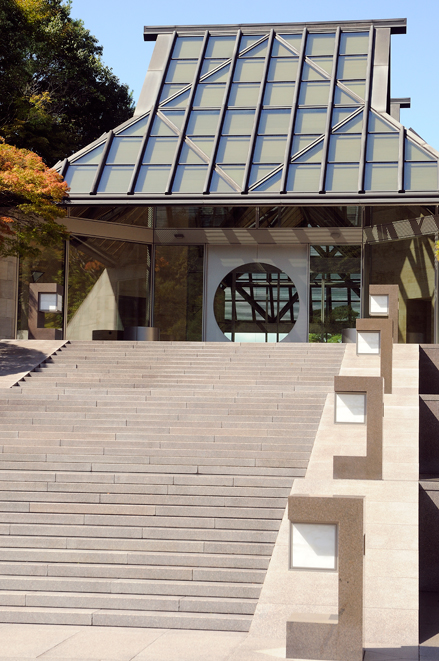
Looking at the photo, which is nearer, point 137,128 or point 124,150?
point 124,150

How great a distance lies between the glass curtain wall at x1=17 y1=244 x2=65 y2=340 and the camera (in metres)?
23.6

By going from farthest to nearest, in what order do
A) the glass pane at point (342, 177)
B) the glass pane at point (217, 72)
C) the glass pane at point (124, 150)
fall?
the glass pane at point (217, 72) < the glass pane at point (124, 150) < the glass pane at point (342, 177)

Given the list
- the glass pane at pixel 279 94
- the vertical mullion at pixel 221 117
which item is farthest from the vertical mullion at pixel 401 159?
the vertical mullion at pixel 221 117

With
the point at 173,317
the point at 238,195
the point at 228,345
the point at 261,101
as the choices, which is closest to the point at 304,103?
the point at 261,101

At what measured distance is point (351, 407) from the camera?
29.7 feet

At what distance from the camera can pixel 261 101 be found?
24.6 metres

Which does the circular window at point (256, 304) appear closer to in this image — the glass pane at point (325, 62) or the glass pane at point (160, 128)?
the glass pane at point (160, 128)

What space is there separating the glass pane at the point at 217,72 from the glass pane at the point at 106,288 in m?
6.20

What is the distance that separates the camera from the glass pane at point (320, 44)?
26.4m

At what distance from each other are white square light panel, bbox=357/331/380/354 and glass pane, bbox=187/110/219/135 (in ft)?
42.2

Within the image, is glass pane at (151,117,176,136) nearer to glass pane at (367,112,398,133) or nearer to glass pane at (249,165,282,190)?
glass pane at (249,165,282,190)

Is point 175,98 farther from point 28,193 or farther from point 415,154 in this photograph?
point 28,193

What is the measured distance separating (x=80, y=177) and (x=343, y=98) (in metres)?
8.88

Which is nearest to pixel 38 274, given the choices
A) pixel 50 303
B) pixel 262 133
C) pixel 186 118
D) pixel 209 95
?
pixel 50 303
